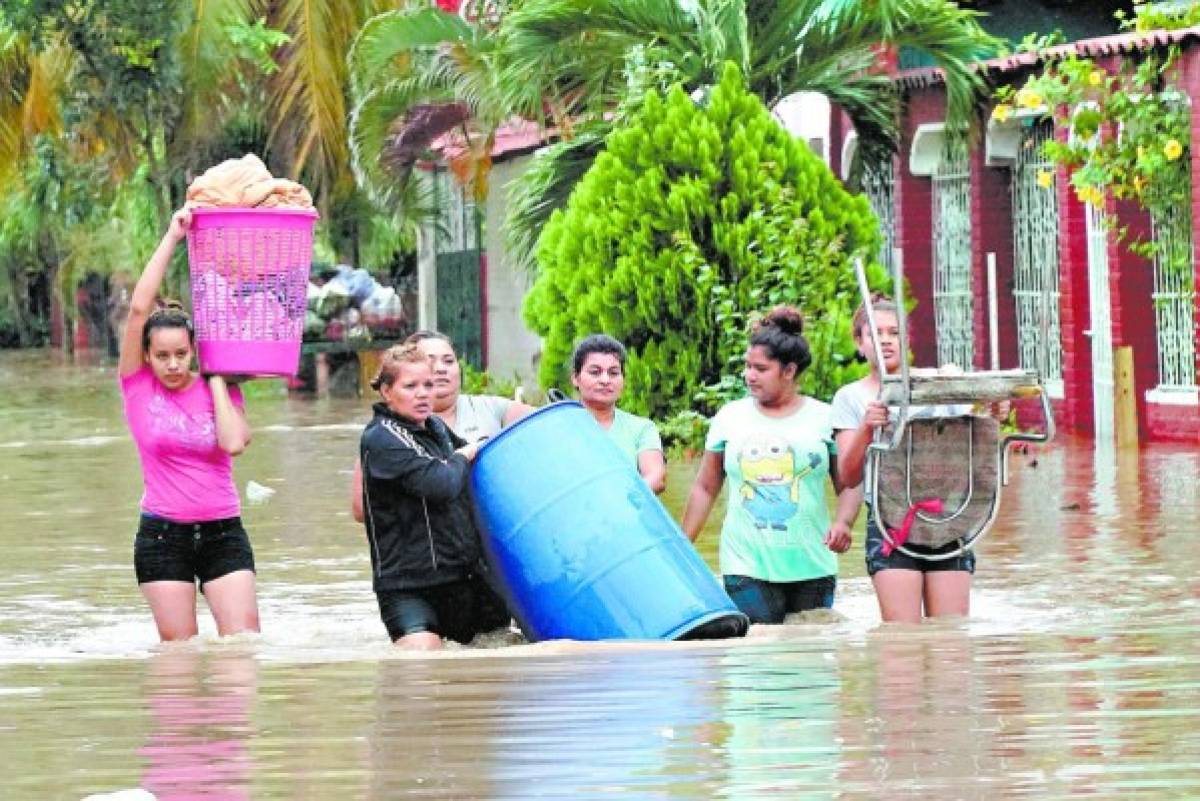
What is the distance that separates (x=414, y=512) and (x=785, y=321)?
A: 4.69ft

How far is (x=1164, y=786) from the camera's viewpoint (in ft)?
20.5

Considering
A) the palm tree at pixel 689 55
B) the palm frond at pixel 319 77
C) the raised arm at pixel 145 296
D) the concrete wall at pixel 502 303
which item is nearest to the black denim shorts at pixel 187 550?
the raised arm at pixel 145 296

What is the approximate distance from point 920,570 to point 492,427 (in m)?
1.46

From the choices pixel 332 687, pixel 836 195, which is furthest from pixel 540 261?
pixel 332 687

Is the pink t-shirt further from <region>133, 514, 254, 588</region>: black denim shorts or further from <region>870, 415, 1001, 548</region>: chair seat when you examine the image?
<region>870, 415, 1001, 548</region>: chair seat

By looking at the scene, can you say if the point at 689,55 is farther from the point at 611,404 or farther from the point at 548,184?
the point at 611,404

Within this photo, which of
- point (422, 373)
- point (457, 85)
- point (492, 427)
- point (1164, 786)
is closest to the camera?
point (1164, 786)

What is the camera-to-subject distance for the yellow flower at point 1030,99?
1933cm

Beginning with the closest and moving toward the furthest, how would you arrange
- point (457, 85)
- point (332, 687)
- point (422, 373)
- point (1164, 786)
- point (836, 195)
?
point (1164, 786) → point (332, 687) → point (422, 373) → point (836, 195) → point (457, 85)

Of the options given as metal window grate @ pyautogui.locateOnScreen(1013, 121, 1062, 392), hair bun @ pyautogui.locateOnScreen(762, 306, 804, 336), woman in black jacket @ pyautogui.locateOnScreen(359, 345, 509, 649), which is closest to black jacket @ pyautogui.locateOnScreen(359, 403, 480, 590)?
woman in black jacket @ pyautogui.locateOnScreen(359, 345, 509, 649)

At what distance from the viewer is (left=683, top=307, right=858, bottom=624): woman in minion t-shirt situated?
974 cm

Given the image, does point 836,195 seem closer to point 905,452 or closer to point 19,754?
point 905,452

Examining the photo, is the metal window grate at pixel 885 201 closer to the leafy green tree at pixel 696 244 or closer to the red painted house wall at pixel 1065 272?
the red painted house wall at pixel 1065 272

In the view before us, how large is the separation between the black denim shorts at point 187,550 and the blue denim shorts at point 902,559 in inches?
79.3
